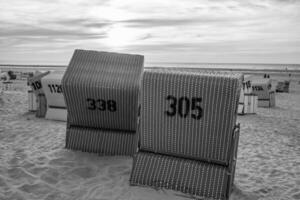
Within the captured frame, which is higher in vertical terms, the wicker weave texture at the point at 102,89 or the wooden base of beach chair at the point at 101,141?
A: the wicker weave texture at the point at 102,89

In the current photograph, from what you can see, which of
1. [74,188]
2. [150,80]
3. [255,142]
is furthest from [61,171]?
[255,142]

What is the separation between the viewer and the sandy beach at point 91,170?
5.19m

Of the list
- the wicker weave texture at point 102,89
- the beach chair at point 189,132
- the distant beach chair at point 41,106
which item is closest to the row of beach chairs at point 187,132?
the beach chair at point 189,132

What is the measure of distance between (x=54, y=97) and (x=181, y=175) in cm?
701

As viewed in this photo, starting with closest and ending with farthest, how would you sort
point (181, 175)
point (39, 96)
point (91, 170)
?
point (181, 175)
point (91, 170)
point (39, 96)

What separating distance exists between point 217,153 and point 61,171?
2.97 metres

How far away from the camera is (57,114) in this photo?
11.2 meters

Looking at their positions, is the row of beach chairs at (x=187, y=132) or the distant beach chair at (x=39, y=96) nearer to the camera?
the row of beach chairs at (x=187, y=132)

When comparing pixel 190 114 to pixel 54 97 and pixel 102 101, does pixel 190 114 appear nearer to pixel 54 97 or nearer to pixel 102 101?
pixel 102 101

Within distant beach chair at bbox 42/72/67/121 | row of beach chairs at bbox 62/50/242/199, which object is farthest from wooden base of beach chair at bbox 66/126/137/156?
distant beach chair at bbox 42/72/67/121

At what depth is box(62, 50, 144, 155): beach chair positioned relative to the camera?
6.82m

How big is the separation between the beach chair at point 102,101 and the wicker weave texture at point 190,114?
60.1 inches

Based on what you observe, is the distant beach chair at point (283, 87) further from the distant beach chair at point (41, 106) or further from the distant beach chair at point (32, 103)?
the distant beach chair at point (41, 106)

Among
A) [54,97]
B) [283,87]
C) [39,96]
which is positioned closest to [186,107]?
[54,97]
